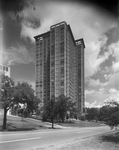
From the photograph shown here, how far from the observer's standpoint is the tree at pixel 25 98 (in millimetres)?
15706

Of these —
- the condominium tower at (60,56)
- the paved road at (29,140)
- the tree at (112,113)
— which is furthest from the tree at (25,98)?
the condominium tower at (60,56)

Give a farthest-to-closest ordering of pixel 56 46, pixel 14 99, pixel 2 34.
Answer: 1. pixel 14 99
2. pixel 56 46
3. pixel 2 34

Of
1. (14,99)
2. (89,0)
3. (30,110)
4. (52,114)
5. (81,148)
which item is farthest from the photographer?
(52,114)

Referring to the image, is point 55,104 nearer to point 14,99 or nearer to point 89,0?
point 14,99

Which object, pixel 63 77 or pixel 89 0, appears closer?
pixel 89 0

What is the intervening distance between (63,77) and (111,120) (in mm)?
4264

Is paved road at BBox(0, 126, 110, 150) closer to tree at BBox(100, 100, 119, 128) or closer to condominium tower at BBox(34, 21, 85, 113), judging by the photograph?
tree at BBox(100, 100, 119, 128)

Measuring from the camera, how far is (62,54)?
17.3ft

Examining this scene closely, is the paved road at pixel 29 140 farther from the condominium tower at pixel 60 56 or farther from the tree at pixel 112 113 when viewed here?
the condominium tower at pixel 60 56

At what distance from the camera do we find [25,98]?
16.4 metres

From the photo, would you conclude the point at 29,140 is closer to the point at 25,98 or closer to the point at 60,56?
the point at 60,56

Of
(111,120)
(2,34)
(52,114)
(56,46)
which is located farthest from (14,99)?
(2,34)

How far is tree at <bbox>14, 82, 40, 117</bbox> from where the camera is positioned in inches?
618

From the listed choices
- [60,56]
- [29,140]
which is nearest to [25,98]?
[29,140]
